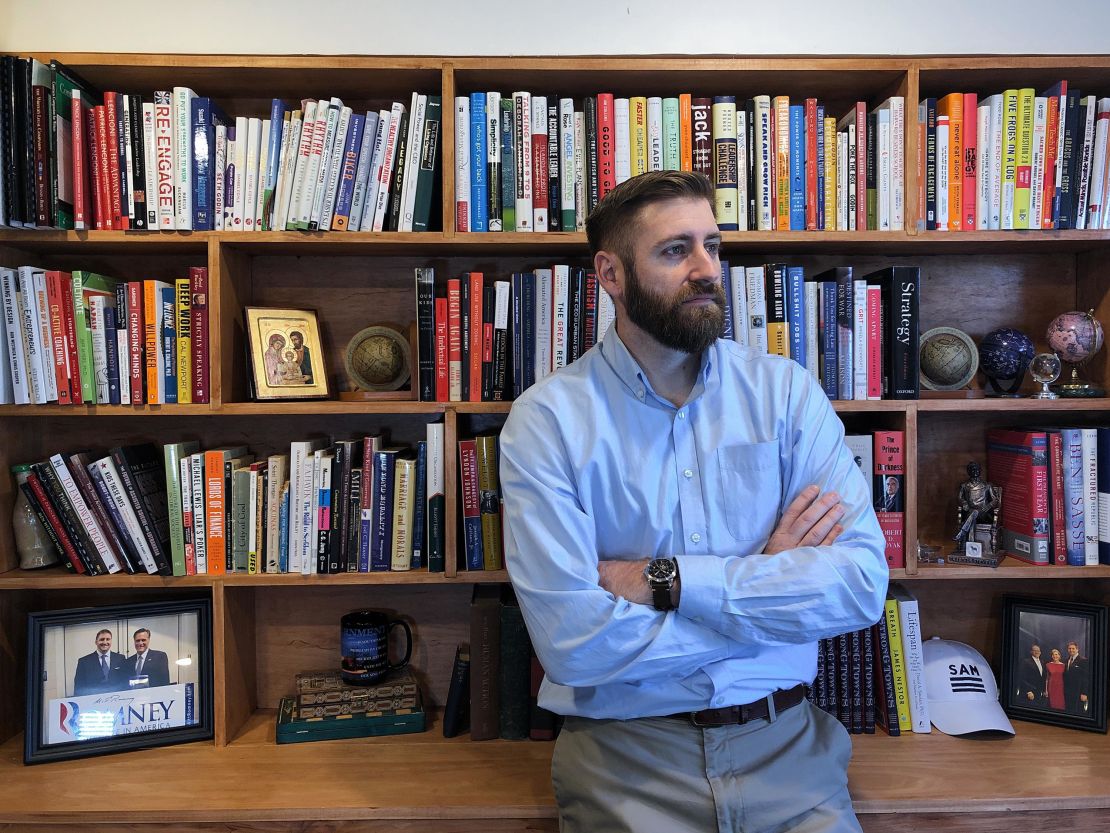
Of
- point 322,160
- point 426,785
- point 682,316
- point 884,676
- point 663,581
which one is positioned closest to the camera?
point 663,581

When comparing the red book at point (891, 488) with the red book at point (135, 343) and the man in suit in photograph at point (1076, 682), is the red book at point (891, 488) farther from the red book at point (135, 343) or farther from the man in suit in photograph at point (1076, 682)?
the red book at point (135, 343)

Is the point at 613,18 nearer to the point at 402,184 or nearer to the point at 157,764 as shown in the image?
the point at 402,184

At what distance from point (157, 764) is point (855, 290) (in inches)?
78.8

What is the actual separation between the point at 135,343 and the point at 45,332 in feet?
0.67

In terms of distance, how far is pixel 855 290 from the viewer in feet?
5.93

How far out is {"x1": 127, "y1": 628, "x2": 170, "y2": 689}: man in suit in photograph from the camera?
184 cm

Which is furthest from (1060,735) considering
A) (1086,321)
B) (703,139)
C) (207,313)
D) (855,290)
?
(207,313)

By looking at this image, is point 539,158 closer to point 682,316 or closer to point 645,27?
point 645,27

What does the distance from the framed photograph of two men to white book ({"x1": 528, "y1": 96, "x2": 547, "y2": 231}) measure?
1.26 metres

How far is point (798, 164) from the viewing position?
179 centimetres

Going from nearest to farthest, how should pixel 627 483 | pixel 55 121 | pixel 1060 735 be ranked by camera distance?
pixel 627 483, pixel 55 121, pixel 1060 735

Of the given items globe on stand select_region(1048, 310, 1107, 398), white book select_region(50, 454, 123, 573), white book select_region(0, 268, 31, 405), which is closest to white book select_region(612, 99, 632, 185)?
globe on stand select_region(1048, 310, 1107, 398)

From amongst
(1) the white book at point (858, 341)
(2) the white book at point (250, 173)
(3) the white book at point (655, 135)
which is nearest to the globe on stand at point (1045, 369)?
(1) the white book at point (858, 341)

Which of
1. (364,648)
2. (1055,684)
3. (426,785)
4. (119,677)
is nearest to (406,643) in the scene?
(364,648)
